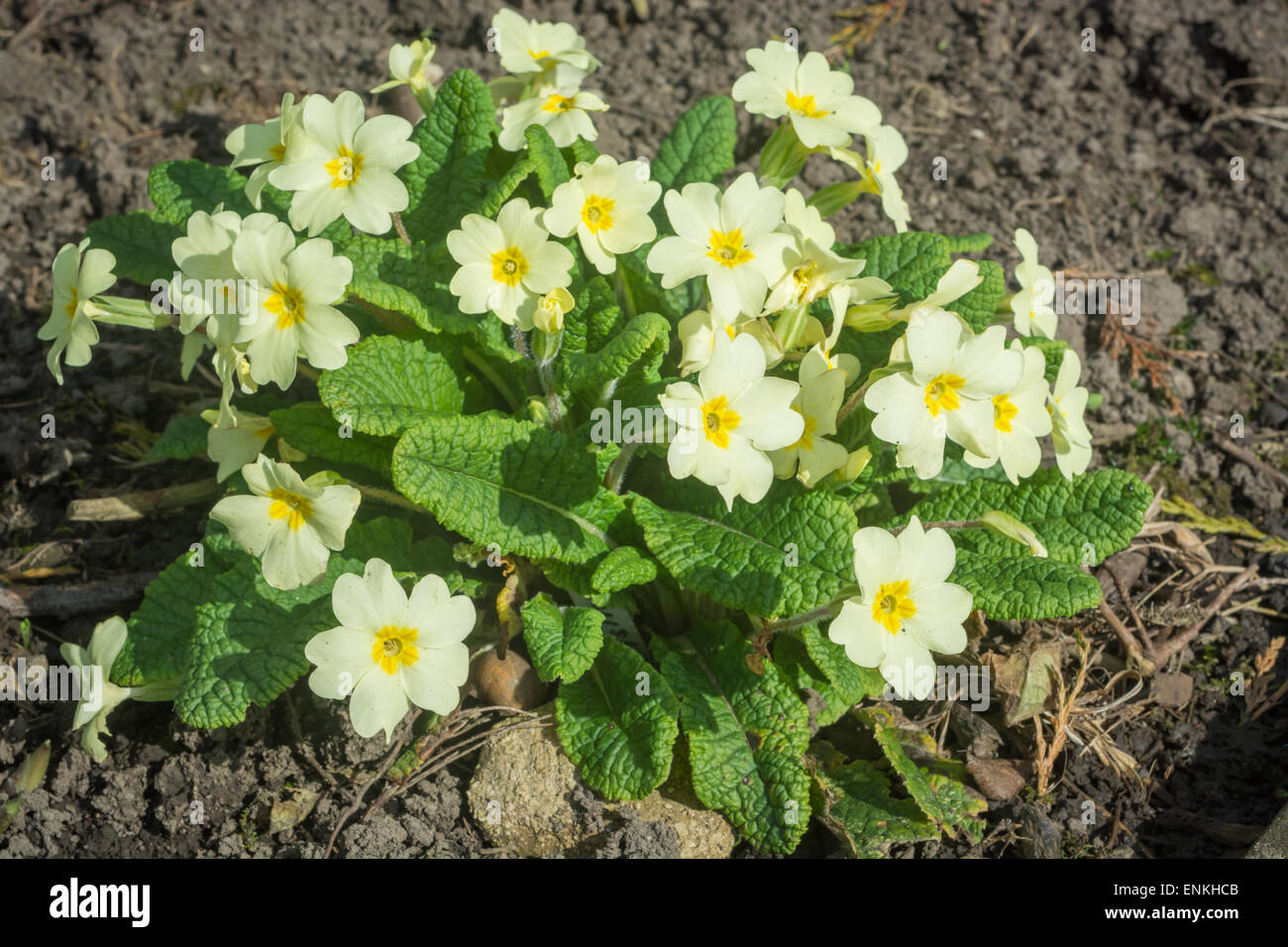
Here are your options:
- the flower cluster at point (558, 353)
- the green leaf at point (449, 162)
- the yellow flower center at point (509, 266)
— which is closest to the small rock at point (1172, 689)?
the flower cluster at point (558, 353)

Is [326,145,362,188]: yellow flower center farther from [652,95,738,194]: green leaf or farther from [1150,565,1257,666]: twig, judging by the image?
[1150,565,1257,666]: twig

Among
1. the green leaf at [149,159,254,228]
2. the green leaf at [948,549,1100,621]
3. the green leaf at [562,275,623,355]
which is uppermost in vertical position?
the green leaf at [149,159,254,228]

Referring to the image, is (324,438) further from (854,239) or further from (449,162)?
(854,239)

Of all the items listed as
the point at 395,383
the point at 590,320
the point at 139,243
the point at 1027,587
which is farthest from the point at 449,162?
the point at 1027,587

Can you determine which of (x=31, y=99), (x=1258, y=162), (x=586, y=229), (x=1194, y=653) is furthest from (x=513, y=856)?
(x=1258, y=162)

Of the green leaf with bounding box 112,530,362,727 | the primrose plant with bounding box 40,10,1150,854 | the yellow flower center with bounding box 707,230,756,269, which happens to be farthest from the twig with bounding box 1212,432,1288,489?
the green leaf with bounding box 112,530,362,727

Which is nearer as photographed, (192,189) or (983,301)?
(983,301)

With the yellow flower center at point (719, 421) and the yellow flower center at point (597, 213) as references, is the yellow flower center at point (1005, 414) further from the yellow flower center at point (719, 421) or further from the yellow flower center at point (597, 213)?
the yellow flower center at point (597, 213)
